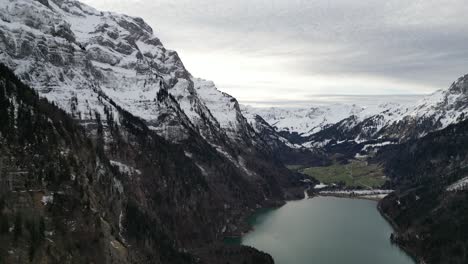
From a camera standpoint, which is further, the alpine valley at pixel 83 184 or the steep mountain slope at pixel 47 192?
the alpine valley at pixel 83 184

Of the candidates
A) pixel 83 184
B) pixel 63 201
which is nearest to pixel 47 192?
pixel 63 201

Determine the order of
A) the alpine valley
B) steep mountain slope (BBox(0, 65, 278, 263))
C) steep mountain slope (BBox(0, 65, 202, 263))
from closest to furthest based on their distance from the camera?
steep mountain slope (BBox(0, 65, 202, 263)), steep mountain slope (BBox(0, 65, 278, 263)), the alpine valley

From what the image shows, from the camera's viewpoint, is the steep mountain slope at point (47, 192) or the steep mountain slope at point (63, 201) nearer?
the steep mountain slope at point (47, 192)

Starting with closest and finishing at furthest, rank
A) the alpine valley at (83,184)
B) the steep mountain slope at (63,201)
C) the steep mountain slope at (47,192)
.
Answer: the steep mountain slope at (47,192), the steep mountain slope at (63,201), the alpine valley at (83,184)

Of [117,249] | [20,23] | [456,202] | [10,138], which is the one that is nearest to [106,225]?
[117,249]

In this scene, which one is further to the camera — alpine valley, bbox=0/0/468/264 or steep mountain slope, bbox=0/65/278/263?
alpine valley, bbox=0/0/468/264

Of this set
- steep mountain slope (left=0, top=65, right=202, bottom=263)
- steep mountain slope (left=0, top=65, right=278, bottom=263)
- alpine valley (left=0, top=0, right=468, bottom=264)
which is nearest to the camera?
steep mountain slope (left=0, top=65, right=202, bottom=263)

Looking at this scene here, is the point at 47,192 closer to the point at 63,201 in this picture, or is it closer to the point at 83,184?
the point at 63,201

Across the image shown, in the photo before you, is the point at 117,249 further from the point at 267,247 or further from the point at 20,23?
the point at 20,23

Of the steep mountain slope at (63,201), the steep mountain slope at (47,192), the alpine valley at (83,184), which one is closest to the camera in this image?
the steep mountain slope at (47,192)

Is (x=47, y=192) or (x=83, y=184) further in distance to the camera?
(x=83, y=184)

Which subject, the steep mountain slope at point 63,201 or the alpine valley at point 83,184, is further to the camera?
the alpine valley at point 83,184
